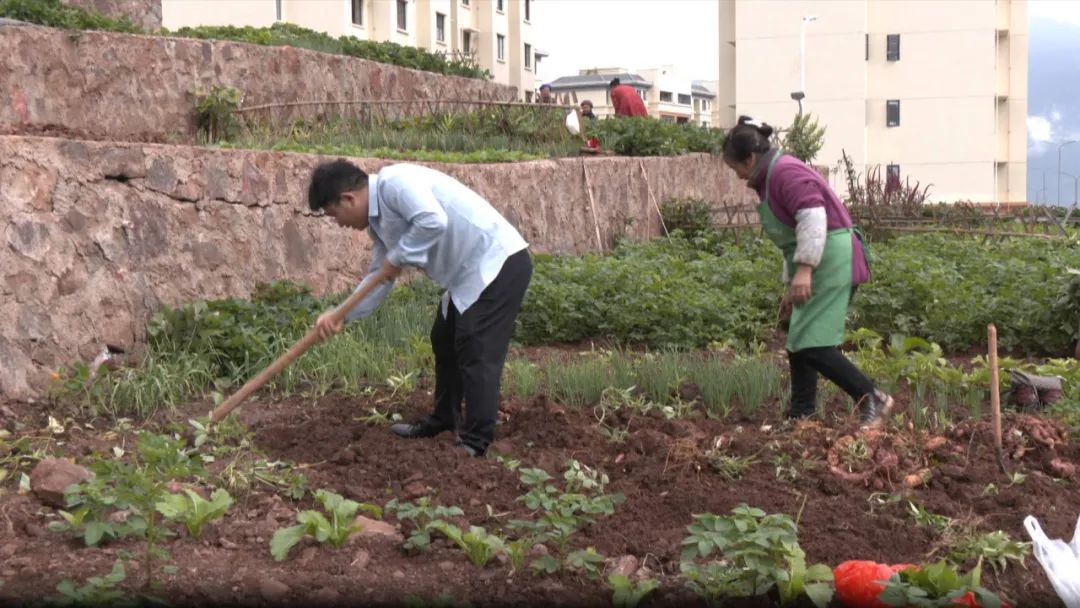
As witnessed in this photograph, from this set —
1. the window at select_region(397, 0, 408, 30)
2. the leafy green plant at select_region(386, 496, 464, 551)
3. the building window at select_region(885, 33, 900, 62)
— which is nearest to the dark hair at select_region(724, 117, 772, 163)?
the leafy green plant at select_region(386, 496, 464, 551)

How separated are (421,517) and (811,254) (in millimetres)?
2243

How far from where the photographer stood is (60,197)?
23.7 ft

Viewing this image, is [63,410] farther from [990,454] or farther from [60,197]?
[990,454]

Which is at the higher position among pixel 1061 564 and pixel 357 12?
pixel 357 12

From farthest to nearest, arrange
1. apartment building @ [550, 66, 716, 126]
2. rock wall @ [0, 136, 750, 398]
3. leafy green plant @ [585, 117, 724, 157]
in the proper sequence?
apartment building @ [550, 66, 716, 126] → leafy green plant @ [585, 117, 724, 157] → rock wall @ [0, 136, 750, 398]

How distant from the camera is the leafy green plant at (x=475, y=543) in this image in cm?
412

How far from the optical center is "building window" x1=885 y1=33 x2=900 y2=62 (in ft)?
133

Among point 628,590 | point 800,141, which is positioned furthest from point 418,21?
point 628,590

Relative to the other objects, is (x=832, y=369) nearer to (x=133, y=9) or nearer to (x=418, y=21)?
(x=133, y=9)

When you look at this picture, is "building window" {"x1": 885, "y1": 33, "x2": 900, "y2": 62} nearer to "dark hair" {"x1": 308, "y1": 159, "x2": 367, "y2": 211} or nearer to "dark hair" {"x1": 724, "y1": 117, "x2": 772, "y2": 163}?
"dark hair" {"x1": 724, "y1": 117, "x2": 772, "y2": 163}

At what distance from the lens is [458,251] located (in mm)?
5617

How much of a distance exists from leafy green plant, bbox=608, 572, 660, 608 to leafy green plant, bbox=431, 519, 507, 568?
19.0 inches

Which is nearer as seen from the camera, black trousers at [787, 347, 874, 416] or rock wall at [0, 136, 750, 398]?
black trousers at [787, 347, 874, 416]

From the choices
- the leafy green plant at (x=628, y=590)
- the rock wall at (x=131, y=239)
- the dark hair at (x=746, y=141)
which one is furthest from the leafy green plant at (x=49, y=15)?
the leafy green plant at (x=628, y=590)
